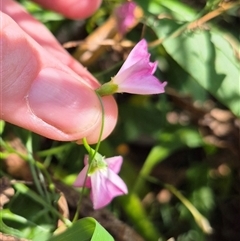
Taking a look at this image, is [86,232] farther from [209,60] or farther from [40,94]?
[209,60]

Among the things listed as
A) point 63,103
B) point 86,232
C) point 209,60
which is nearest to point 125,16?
point 209,60

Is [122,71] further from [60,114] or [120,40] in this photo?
[120,40]

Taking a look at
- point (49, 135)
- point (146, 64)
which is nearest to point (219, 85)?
point (146, 64)

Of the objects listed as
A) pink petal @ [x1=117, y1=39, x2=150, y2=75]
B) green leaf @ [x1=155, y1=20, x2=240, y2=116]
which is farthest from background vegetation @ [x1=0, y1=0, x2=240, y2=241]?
pink petal @ [x1=117, y1=39, x2=150, y2=75]

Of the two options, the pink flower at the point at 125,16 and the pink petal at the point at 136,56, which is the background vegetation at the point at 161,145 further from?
the pink petal at the point at 136,56

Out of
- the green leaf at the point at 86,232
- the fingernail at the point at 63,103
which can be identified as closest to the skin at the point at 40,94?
the fingernail at the point at 63,103
